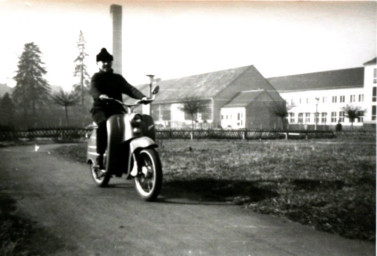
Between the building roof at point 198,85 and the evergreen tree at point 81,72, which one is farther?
the building roof at point 198,85

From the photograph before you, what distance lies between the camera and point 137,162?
3.51 m

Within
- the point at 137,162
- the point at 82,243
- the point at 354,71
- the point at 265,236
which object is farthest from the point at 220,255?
the point at 354,71

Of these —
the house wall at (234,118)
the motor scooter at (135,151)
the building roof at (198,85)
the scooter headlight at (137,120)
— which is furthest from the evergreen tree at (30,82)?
the house wall at (234,118)

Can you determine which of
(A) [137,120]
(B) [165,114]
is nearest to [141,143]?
(A) [137,120]

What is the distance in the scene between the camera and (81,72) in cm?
363

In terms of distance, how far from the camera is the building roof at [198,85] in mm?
6163

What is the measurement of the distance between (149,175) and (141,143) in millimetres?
385

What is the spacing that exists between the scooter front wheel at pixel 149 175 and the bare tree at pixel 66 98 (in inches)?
43.8

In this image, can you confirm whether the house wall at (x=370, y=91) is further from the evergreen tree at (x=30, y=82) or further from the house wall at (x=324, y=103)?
the evergreen tree at (x=30, y=82)

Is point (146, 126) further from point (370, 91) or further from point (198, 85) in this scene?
point (198, 85)

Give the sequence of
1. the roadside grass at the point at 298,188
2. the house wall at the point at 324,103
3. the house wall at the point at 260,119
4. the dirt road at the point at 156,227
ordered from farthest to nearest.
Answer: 1. the house wall at the point at 260,119
2. the house wall at the point at 324,103
3. the roadside grass at the point at 298,188
4. the dirt road at the point at 156,227

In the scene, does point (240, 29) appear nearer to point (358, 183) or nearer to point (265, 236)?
point (265, 236)

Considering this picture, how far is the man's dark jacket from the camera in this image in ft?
12.1

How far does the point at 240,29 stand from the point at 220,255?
246 cm
